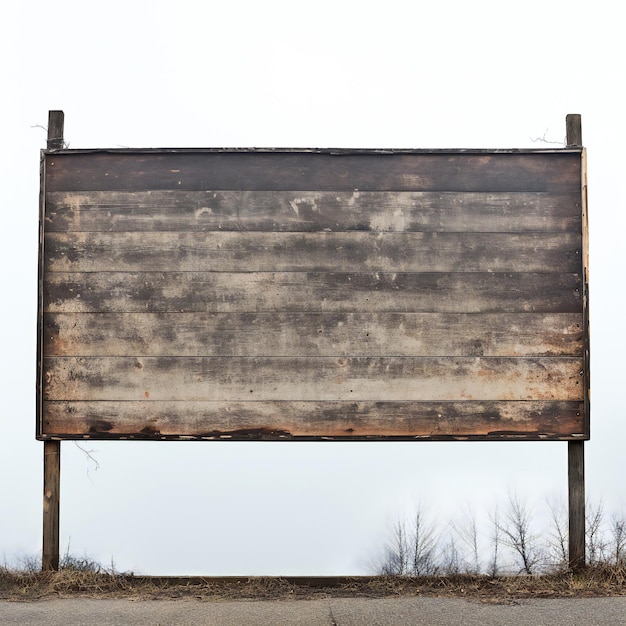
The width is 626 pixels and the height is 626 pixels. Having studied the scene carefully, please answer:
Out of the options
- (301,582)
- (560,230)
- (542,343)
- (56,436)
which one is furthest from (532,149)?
(56,436)

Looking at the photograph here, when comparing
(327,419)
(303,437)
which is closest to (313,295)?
(327,419)

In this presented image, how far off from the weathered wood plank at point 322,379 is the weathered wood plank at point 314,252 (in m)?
0.74

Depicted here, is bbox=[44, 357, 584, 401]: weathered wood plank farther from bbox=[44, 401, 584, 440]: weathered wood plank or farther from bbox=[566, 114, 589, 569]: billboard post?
bbox=[566, 114, 589, 569]: billboard post

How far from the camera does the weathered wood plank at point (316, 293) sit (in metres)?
6.49

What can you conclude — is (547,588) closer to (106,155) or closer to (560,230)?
(560,230)

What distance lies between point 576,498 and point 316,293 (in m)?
2.67

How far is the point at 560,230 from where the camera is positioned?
6.60m

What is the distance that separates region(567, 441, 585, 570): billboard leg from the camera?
258 inches

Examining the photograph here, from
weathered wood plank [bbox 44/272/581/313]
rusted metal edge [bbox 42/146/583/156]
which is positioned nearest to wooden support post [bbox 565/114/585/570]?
weathered wood plank [bbox 44/272/581/313]

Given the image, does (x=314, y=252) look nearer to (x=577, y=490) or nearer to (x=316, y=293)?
(x=316, y=293)

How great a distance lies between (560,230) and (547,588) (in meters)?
2.80

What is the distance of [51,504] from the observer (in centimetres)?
660

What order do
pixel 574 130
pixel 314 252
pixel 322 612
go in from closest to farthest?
pixel 322 612 → pixel 314 252 → pixel 574 130

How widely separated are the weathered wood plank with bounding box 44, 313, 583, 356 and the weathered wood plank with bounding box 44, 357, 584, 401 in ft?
0.23
